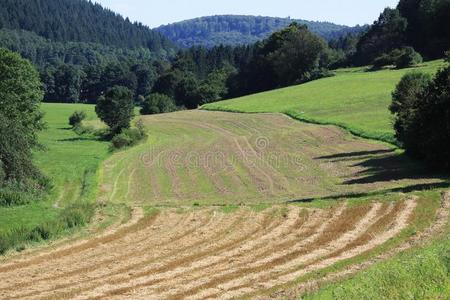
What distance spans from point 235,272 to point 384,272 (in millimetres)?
5424

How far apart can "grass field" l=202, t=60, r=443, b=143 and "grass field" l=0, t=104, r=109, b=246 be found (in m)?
26.9

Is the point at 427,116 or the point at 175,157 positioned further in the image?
the point at 175,157

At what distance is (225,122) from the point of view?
84000mm

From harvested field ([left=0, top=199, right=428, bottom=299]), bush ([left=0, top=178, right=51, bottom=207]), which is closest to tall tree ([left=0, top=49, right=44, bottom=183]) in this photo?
bush ([left=0, top=178, right=51, bottom=207])

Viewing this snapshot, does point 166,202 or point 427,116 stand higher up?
point 427,116

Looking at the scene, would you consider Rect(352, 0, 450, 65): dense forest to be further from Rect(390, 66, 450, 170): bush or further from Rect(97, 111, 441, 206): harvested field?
Rect(390, 66, 450, 170): bush

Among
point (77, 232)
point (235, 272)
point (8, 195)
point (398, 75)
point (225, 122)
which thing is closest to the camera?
point (235, 272)

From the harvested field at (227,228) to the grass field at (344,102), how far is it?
13.6 meters

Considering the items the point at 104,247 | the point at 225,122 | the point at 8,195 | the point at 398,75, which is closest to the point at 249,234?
the point at 104,247

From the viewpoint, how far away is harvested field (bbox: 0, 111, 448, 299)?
18.4 meters

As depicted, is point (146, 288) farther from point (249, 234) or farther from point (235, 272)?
point (249, 234)

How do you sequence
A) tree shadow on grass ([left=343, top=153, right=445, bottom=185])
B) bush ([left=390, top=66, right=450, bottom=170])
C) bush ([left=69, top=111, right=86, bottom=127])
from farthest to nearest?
bush ([left=69, top=111, right=86, bottom=127]), bush ([left=390, top=66, right=450, bottom=170]), tree shadow on grass ([left=343, top=153, right=445, bottom=185])

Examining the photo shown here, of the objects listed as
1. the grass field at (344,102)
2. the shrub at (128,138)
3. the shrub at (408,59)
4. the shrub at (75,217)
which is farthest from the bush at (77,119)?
the shrub at (75,217)

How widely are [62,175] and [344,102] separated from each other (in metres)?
47.9
